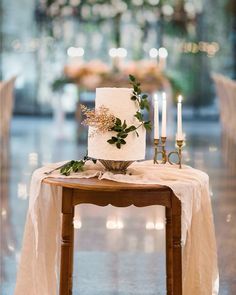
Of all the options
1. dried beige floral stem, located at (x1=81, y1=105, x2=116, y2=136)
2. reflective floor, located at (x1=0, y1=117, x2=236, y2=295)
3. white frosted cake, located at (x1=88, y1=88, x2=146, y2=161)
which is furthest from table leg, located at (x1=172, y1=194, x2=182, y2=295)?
reflective floor, located at (x1=0, y1=117, x2=236, y2=295)

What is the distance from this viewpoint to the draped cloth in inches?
141

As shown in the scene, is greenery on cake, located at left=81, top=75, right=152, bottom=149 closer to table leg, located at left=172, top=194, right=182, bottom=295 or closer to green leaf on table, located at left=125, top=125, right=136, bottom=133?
green leaf on table, located at left=125, top=125, right=136, bottom=133

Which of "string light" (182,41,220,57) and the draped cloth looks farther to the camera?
"string light" (182,41,220,57)

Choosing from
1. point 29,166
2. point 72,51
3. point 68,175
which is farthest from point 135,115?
point 72,51

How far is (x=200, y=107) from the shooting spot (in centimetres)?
1747

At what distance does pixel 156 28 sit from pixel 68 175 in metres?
14.0

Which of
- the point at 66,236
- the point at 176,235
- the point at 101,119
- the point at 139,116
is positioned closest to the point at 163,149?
the point at 139,116

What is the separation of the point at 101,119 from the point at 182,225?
0.64 meters

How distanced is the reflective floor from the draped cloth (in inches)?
17.0

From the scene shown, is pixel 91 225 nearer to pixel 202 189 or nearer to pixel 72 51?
pixel 202 189

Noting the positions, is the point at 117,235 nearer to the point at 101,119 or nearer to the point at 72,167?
the point at 72,167

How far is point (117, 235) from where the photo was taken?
18.9 ft

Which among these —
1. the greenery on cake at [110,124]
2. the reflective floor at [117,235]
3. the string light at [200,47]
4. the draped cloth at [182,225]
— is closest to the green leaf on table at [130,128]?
the greenery on cake at [110,124]

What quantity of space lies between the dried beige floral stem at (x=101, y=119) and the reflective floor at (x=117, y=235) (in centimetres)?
109
